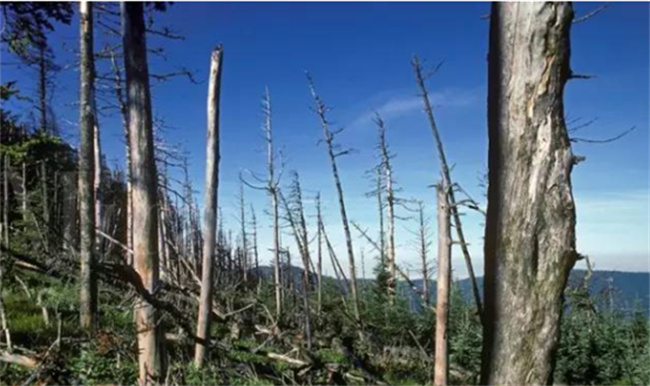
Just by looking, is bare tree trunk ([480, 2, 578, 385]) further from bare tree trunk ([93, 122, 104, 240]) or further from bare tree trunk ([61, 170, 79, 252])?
bare tree trunk ([61, 170, 79, 252])

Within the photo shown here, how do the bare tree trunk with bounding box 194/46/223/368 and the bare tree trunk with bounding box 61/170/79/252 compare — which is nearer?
the bare tree trunk with bounding box 194/46/223/368

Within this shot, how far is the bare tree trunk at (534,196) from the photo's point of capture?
2625 mm

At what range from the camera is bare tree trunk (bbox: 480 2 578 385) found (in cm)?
262

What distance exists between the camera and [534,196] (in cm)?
262

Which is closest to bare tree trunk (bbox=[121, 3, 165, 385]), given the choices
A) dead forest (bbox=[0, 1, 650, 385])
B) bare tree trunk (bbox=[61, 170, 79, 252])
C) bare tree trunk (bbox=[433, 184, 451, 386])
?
dead forest (bbox=[0, 1, 650, 385])

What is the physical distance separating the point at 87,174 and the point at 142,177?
376cm

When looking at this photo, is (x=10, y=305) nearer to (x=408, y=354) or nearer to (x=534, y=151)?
(x=408, y=354)

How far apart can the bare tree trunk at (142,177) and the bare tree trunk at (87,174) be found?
9.03 ft

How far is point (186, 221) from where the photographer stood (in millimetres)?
32062

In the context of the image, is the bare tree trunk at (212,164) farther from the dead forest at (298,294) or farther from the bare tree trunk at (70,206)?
the bare tree trunk at (70,206)

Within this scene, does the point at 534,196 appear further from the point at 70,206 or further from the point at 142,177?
the point at 70,206

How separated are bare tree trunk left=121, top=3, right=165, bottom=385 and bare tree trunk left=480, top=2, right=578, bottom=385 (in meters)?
4.43

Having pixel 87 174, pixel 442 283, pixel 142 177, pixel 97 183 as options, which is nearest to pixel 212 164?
pixel 87 174

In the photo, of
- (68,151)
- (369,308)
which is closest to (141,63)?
(369,308)
